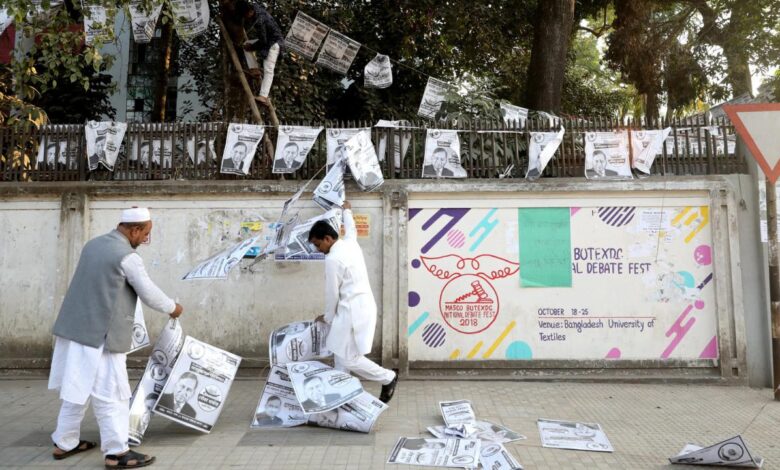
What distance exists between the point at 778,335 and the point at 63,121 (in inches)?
543

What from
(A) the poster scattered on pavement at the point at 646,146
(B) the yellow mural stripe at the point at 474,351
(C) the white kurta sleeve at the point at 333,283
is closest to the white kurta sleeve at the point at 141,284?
(C) the white kurta sleeve at the point at 333,283

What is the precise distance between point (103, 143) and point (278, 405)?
398cm

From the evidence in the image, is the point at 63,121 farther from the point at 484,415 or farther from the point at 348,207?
the point at 484,415

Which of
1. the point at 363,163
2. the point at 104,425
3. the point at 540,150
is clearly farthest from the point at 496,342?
the point at 104,425

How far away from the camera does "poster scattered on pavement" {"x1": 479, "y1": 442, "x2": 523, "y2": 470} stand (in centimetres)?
367

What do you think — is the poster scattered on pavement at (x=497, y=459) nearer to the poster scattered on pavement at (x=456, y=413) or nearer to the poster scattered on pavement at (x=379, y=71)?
the poster scattered on pavement at (x=456, y=413)

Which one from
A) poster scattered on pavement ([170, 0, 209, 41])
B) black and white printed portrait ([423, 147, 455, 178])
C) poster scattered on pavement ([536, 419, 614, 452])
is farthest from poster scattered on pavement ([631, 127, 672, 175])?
poster scattered on pavement ([170, 0, 209, 41])

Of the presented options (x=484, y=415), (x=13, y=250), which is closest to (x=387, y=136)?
(x=484, y=415)

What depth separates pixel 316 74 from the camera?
10875 mm

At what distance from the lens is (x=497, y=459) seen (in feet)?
12.3

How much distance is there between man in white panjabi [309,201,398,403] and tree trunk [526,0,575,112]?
576 centimetres

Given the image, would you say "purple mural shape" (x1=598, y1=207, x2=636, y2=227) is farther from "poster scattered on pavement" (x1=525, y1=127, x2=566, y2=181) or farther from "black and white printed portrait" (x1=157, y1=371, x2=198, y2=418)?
"black and white printed portrait" (x1=157, y1=371, x2=198, y2=418)

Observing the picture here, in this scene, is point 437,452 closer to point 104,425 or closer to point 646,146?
point 104,425

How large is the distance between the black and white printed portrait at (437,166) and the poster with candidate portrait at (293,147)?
4.40 feet
